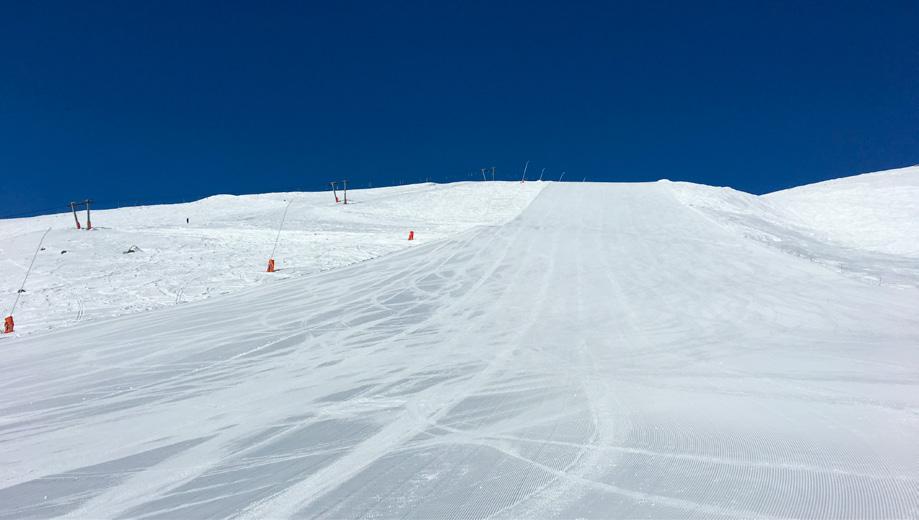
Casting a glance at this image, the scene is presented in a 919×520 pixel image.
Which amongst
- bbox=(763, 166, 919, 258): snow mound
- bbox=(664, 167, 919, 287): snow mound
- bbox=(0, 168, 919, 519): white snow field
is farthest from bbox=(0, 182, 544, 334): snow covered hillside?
bbox=(763, 166, 919, 258): snow mound

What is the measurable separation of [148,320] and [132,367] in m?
2.93

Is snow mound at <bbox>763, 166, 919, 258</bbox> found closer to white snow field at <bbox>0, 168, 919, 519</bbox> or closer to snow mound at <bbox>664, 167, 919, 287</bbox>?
snow mound at <bbox>664, 167, 919, 287</bbox>

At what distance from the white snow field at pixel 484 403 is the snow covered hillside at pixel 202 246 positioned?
2.07 metres

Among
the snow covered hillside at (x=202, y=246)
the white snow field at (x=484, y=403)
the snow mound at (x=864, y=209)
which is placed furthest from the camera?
the snow mound at (x=864, y=209)

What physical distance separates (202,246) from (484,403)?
16006 mm

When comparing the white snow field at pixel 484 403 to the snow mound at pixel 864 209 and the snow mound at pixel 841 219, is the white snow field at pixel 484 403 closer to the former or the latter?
the snow mound at pixel 841 219

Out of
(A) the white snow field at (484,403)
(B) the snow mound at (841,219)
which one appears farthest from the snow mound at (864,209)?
(A) the white snow field at (484,403)

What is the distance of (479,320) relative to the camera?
824 cm

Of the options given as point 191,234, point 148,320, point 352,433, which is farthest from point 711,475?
point 191,234

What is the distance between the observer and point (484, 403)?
193 inches

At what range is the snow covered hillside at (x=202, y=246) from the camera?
11.6m

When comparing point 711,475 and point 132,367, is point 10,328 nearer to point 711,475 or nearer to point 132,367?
point 132,367

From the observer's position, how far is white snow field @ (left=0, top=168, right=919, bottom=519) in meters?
3.42

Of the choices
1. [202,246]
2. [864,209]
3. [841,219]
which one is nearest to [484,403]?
[202,246]
